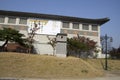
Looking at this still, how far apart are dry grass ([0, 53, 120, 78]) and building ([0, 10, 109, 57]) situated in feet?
52.1

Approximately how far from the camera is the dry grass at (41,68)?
55.8ft

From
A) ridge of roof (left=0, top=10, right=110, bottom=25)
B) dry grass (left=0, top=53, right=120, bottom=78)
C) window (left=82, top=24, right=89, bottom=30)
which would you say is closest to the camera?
dry grass (left=0, top=53, right=120, bottom=78)

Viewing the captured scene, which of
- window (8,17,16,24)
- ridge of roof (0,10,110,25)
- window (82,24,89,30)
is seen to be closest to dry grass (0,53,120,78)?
window (8,17,16,24)

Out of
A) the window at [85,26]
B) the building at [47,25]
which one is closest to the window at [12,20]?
the building at [47,25]

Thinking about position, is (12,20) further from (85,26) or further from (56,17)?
(85,26)

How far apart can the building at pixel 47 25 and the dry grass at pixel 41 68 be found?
1588cm

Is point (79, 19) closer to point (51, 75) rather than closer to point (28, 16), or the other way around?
point (28, 16)

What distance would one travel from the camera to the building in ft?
124

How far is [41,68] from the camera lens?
18.8 metres

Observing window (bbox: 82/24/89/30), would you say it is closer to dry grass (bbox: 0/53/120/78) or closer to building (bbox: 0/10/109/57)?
building (bbox: 0/10/109/57)

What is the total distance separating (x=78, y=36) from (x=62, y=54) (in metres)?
13.7

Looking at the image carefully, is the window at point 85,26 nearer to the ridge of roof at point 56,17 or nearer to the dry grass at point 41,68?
the ridge of roof at point 56,17

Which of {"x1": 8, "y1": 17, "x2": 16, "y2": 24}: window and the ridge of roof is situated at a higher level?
the ridge of roof

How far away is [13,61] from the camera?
65.8ft
